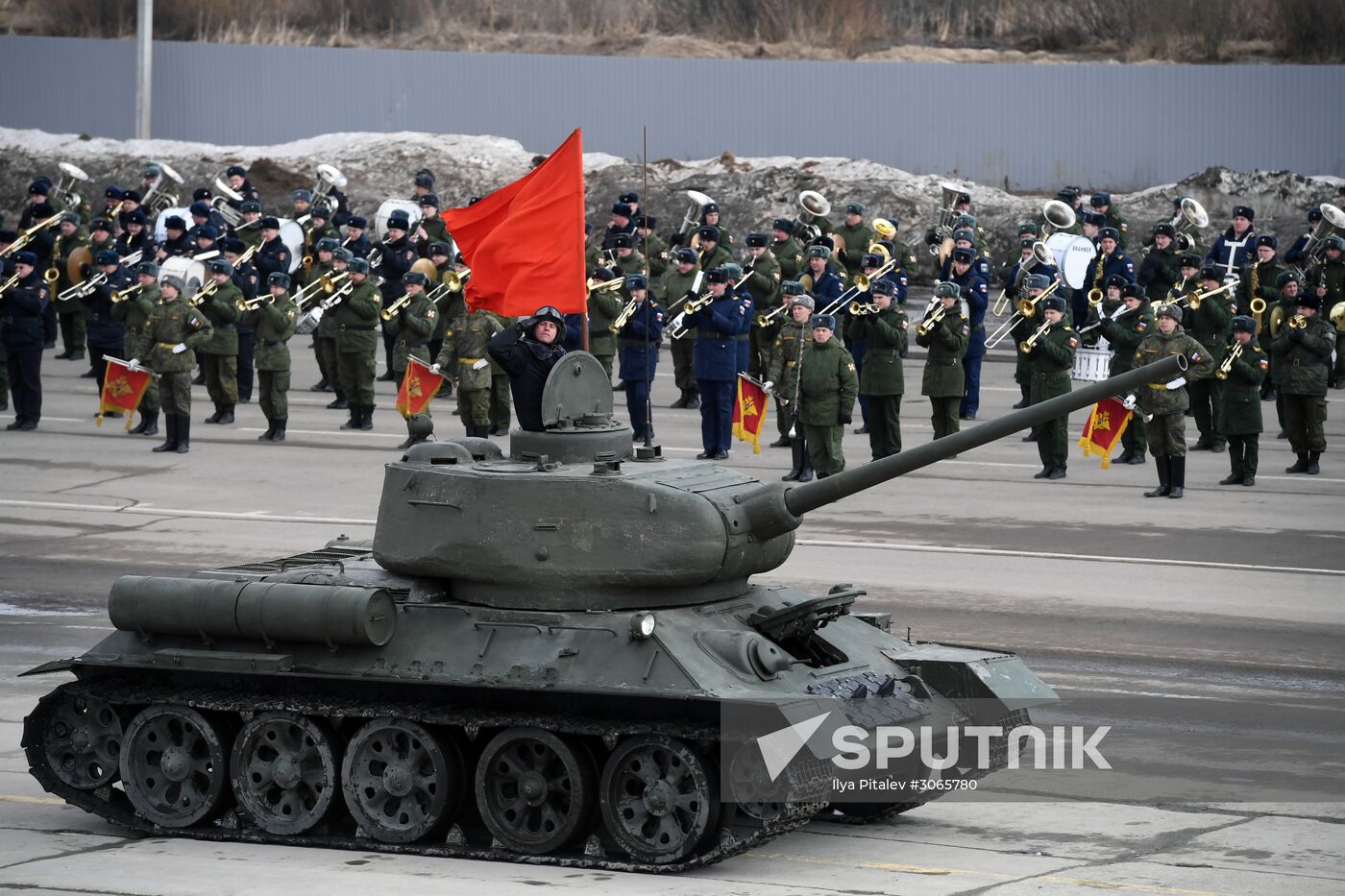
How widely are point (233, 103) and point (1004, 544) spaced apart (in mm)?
29460

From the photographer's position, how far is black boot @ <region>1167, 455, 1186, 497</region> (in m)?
21.4

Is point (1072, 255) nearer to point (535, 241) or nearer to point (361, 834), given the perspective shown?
point (535, 241)

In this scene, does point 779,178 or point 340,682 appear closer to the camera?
point 340,682

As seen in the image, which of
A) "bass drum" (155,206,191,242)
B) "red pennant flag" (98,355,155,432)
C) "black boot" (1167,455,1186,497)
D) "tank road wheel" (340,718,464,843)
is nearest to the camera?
"tank road wheel" (340,718,464,843)

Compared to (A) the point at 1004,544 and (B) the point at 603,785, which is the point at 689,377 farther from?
(B) the point at 603,785

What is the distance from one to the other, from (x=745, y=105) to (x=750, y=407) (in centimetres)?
1950

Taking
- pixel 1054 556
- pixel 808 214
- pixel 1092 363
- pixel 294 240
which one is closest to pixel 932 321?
pixel 1092 363

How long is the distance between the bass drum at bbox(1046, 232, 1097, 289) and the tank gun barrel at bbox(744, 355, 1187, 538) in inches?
701

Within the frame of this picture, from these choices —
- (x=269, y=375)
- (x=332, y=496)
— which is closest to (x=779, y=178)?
(x=269, y=375)

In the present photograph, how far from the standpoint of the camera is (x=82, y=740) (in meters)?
11.5

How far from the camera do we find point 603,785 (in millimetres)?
10352

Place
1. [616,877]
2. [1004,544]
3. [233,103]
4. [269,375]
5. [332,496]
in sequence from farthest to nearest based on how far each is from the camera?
[233,103] < [269,375] < [332,496] < [1004,544] < [616,877]

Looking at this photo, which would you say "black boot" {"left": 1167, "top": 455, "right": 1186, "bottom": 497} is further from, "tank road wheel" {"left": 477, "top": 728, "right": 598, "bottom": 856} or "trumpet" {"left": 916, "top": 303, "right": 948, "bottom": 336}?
"tank road wheel" {"left": 477, "top": 728, "right": 598, "bottom": 856}

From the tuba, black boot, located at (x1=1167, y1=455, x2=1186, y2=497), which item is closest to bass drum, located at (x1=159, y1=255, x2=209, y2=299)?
the tuba
